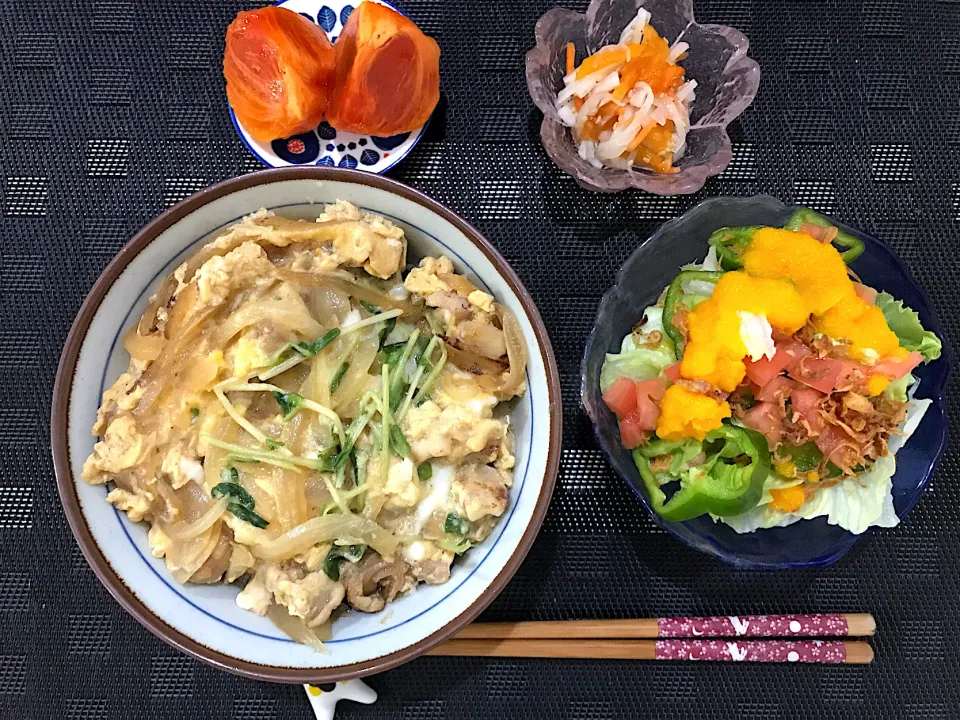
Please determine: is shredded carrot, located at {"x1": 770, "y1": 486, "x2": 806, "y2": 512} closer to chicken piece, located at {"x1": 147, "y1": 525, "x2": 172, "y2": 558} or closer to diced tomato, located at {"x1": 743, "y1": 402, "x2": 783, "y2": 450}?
diced tomato, located at {"x1": 743, "y1": 402, "x2": 783, "y2": 450}

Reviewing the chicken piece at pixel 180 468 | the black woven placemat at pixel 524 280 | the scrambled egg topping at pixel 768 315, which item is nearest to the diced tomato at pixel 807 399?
the scrambled egg topping at pixel 768 315

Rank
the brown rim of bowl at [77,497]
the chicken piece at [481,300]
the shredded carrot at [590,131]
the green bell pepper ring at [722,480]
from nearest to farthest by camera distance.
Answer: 1. the brown rim of bowl at [77,497]
2. the chicken piece at [481,300]
3. the green bell pepper ring at [722,480]
4. the shredded carrot at [590,131]

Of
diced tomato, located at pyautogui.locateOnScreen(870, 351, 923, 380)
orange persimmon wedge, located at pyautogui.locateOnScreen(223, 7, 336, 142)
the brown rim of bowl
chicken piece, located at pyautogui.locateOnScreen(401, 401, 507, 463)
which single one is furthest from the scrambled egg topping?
orange persimmon wedge, located at pyautogui.locateOnScreen(223, 7, 336, 142)

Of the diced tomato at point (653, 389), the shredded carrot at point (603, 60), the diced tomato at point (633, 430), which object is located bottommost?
the diced tomato at point (633, 430)

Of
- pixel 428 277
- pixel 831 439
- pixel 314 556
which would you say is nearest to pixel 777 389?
pixel 831 439

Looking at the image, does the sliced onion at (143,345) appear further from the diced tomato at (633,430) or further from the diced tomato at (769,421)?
the diced tomato at (769,421)

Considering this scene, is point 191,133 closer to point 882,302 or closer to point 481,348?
point 481,348
